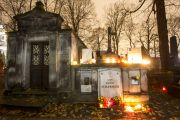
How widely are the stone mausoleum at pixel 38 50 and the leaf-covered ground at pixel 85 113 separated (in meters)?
2.12

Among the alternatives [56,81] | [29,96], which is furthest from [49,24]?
[29,96]

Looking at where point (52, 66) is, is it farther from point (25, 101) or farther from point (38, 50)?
point (25, 101)

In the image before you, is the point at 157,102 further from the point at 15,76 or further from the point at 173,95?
the point at 15,76

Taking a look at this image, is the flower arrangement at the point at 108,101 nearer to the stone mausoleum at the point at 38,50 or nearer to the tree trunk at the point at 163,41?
the stone mausoleum at the point at 38,50

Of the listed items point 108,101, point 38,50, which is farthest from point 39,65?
point 108,101

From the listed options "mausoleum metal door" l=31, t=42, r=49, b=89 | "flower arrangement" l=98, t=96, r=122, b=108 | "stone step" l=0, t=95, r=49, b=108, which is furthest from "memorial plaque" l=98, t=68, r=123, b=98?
"mausoleum metal door" l=31, t=42, r=49, b=89

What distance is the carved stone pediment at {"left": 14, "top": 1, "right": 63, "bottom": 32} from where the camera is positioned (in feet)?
42.5

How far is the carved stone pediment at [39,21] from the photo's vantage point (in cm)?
1295

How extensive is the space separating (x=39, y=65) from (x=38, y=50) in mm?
912

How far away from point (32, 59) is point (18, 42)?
131 cm

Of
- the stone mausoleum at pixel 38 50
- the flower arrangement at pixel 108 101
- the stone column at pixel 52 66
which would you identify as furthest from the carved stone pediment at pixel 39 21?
the flower arrangement at pixel 108 101

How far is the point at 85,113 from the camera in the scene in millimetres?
10234

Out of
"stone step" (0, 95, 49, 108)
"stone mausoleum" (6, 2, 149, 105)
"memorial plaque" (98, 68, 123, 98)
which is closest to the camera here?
"stone step" (0, 95, 49, 108)

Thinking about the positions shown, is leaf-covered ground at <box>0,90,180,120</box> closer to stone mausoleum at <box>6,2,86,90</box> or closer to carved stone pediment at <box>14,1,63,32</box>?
stone mausoleum at <box>6,2,86,90</box>
